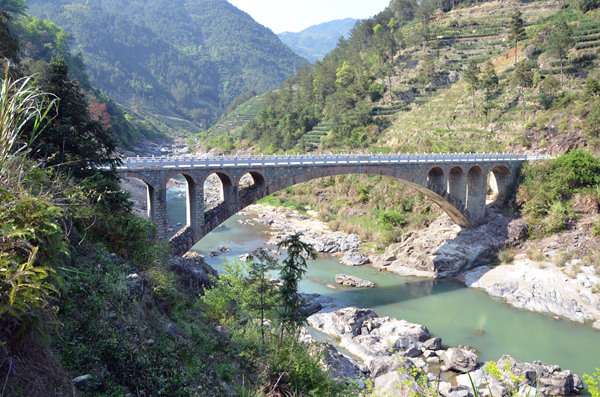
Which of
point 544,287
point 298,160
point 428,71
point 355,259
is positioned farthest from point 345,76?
point 544,287

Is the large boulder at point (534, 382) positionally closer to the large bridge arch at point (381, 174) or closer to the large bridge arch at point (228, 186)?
the large bridge arch at point (381, 174)

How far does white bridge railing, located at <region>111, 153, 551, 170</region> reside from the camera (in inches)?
759

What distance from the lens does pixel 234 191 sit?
21938 millimetres

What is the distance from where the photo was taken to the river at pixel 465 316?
18.4m

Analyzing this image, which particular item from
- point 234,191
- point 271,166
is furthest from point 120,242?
point 271,166

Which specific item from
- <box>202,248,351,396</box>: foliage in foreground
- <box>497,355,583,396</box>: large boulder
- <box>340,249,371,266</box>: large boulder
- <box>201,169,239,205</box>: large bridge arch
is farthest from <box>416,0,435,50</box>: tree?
<box>202,248,351,396</box>: foliage in foreground

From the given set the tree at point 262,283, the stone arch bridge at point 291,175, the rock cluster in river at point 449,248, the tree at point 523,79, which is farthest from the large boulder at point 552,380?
the tree at point 523,79

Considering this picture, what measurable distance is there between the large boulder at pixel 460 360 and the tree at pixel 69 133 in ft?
51.6

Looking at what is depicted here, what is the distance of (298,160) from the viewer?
24.3m

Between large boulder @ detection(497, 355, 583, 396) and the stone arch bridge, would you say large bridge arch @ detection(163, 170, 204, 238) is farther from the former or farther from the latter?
large boulder @ detection(497, 355, 583, 396)

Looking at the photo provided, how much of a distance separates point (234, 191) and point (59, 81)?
1043cm

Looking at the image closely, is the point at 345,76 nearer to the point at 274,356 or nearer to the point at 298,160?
the point at 298,160

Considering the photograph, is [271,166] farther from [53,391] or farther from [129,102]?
[129,102]

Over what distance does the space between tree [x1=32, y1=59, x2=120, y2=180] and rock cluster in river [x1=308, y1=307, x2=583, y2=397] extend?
10.5m
